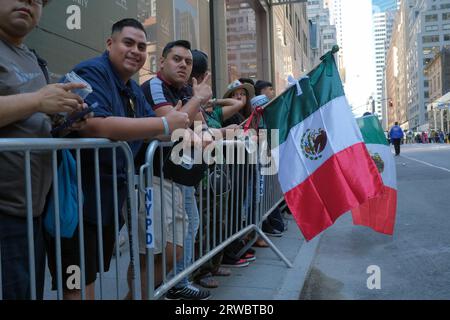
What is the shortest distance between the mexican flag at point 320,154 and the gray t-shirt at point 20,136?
291 cm

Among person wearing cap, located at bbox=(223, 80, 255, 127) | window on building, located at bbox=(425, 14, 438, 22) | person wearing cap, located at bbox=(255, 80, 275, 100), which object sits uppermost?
window on building, located at bbox=(425, 14, 438, 22)

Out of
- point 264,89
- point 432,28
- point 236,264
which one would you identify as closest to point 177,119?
point 236,264

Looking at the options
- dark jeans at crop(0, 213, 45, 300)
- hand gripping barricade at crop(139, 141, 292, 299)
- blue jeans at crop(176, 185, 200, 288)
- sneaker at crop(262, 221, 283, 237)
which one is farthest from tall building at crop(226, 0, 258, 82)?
dark jeans at crop(0, 213, 45, 300)

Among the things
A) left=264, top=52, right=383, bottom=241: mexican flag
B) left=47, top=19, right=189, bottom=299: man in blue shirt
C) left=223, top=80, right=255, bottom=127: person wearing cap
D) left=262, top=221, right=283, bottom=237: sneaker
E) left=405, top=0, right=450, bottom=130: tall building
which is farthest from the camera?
left=405, top=0, right=450, bottom=130: tall building

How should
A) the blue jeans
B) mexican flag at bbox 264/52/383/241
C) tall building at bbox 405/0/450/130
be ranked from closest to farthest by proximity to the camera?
the blue jeans < mexican flag at bbox 264/52/383/241 < tall building at bbox 405/0/450/130

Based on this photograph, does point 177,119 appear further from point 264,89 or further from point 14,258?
point 264,89

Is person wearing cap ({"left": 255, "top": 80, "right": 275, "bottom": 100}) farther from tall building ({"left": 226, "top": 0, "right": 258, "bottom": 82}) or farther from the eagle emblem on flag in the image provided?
tall building ({"left": 226, "top": 0, "right": 258, "bottom": 82})

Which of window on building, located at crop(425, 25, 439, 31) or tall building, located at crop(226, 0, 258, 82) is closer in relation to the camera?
tall building, located at crop(226, 0, 258, 82)

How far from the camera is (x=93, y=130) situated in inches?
99.3

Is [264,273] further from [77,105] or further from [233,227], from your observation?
[77,105]

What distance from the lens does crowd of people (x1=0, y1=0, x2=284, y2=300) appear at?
2.06m

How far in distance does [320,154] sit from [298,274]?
1.19 m

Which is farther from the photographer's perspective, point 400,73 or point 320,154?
point 400,73
